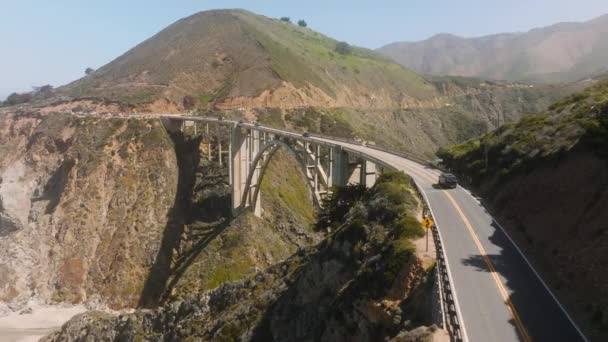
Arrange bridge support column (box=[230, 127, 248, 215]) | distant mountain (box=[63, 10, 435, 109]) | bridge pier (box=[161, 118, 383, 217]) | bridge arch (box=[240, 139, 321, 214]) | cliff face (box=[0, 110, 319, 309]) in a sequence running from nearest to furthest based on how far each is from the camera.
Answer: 1. bridge pier (box=[161, 118, 383, 217])
2. cliff face (box=[0, 110, 319, 309])
3. bridge arch (box=[240, 139, 321, 214])
4. bridge support column (box=[230, 127, 248, 215])
5. distant mountain (box=[63, 10, 435, 109])

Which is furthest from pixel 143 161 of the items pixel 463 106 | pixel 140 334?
pixel 463 106

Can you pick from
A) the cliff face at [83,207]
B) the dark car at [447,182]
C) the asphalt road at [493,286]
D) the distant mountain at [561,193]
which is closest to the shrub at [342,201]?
the dark car at [447,182]

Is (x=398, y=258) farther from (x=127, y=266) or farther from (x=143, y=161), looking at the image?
(x=143, y=161)

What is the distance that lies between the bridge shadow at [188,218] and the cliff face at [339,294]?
61.1 ft

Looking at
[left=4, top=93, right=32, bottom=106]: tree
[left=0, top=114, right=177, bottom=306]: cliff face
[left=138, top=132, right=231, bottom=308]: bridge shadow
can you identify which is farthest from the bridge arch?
[left=4, top=93, right=32, bottom=106]: tree

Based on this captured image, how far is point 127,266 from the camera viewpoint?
62188 mm

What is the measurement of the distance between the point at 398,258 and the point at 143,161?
64335mm

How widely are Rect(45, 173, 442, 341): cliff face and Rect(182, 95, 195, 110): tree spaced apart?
2600 inches

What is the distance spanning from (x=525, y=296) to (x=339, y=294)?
25.1 ft

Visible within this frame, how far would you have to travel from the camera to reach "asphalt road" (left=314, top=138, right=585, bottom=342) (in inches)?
585

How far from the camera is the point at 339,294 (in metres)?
21.2

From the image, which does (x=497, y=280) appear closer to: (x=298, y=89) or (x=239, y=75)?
(x=298, y=89)

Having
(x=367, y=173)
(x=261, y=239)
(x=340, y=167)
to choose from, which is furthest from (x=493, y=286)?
(x=261, y=239)

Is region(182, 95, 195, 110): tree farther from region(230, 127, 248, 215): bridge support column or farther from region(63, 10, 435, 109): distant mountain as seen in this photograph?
region(230, 127, 248, 215): bridge support column
